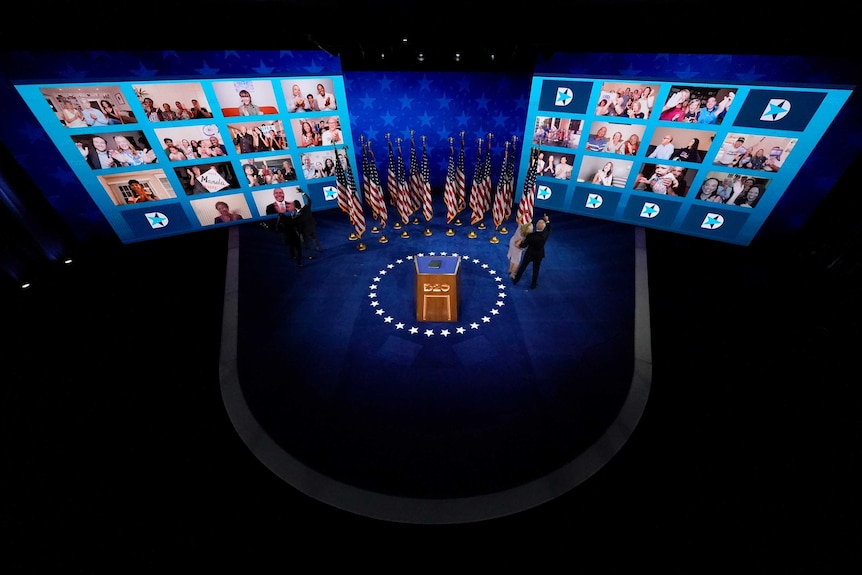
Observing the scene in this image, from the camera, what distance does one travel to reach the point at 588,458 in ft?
15.8

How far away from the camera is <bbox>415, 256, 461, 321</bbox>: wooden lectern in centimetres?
681

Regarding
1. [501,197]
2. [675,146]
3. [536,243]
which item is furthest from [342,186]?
[675,146]

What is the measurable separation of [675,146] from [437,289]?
7.28 metres

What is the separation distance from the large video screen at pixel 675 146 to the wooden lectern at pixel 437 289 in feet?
13.8

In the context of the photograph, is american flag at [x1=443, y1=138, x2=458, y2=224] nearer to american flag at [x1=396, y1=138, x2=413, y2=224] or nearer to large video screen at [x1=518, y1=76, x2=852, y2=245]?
american flag at [x1=396, y1=138, x2=413, y2=224]

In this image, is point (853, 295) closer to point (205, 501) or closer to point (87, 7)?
point (205, 501)

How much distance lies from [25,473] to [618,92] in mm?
12819

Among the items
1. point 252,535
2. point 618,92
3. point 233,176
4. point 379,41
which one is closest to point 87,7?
point 379,41

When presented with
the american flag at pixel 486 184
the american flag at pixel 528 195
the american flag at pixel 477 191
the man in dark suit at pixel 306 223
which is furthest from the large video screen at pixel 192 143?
the american flag at pixel 528 195

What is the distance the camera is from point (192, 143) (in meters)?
8.83

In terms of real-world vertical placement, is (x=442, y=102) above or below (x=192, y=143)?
above

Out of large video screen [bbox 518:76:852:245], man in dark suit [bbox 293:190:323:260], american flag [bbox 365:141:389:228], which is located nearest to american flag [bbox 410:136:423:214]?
american flag [bbox 365:141:389:228]

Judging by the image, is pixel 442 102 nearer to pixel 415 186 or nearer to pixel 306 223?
pixel 415 186

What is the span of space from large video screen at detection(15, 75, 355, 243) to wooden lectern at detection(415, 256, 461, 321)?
5.20 metres
